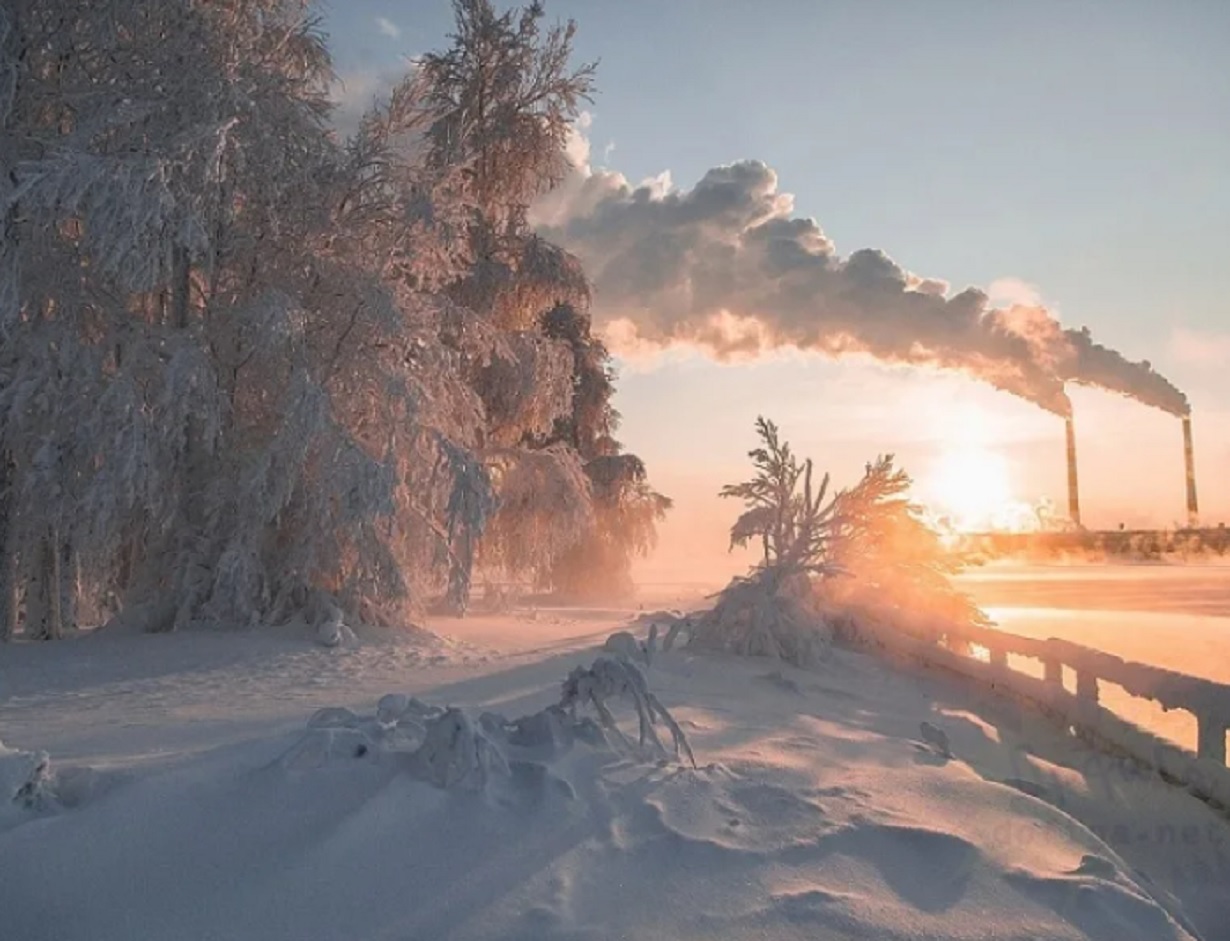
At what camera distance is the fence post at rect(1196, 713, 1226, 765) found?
571 centimetres

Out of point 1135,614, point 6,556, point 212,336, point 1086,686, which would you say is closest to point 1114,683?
point 1086,686

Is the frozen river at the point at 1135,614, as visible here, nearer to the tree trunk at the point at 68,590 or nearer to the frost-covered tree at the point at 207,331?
the frost-covered tree at the point at 207,331

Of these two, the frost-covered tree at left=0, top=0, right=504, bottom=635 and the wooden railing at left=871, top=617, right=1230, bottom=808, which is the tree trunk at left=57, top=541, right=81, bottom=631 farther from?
the wooden railing at left=871, top=617, right=1230, bottom=808

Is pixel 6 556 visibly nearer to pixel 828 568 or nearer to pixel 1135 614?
pixel 828 568

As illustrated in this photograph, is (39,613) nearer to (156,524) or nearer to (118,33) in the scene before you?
(156,524)

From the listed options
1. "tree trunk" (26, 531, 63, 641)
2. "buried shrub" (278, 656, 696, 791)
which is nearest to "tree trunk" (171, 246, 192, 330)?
"tree trunk" (26, 531, 63, 641)

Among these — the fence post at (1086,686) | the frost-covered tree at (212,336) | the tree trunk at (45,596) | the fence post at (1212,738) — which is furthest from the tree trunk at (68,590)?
the fence post at (1212,738)

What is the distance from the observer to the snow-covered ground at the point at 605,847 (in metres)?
3.35

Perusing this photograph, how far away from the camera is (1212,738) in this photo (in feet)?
19.0

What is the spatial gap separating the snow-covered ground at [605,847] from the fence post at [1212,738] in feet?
1.18

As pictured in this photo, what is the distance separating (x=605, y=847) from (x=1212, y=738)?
416cm

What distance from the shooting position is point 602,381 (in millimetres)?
23297

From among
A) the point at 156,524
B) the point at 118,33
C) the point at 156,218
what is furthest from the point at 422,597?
the point at 118,33

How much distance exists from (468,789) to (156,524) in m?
8.67
